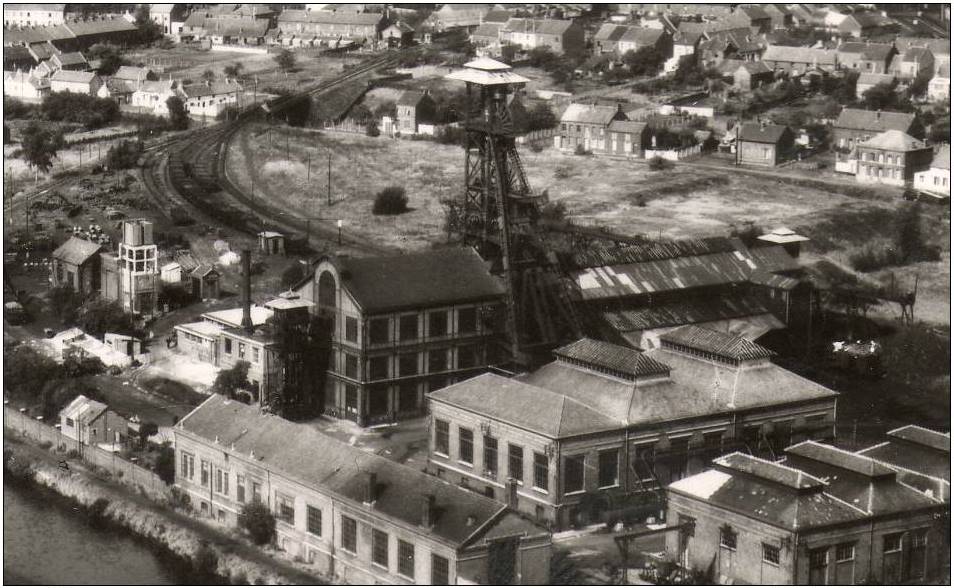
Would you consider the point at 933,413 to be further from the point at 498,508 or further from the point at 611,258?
the point at 498,508

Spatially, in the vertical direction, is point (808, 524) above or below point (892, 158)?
A: below

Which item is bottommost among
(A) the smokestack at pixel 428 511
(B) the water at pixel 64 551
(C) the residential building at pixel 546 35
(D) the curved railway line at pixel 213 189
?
(B) the water at pixel 64 551

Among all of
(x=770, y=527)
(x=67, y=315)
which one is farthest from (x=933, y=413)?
(x=67, y=315)

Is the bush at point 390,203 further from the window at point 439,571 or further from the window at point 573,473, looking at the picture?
Result: the window at point 439,571

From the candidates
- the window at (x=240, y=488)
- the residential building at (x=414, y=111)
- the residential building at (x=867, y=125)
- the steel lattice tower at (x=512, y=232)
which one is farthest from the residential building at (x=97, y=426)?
the residential building at (x=867, y=125)

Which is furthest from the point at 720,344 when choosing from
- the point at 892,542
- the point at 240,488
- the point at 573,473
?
the point at 240,488

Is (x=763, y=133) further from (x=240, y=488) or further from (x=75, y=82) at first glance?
(x=240, y=488)

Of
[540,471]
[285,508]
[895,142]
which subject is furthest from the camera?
[895,142]
